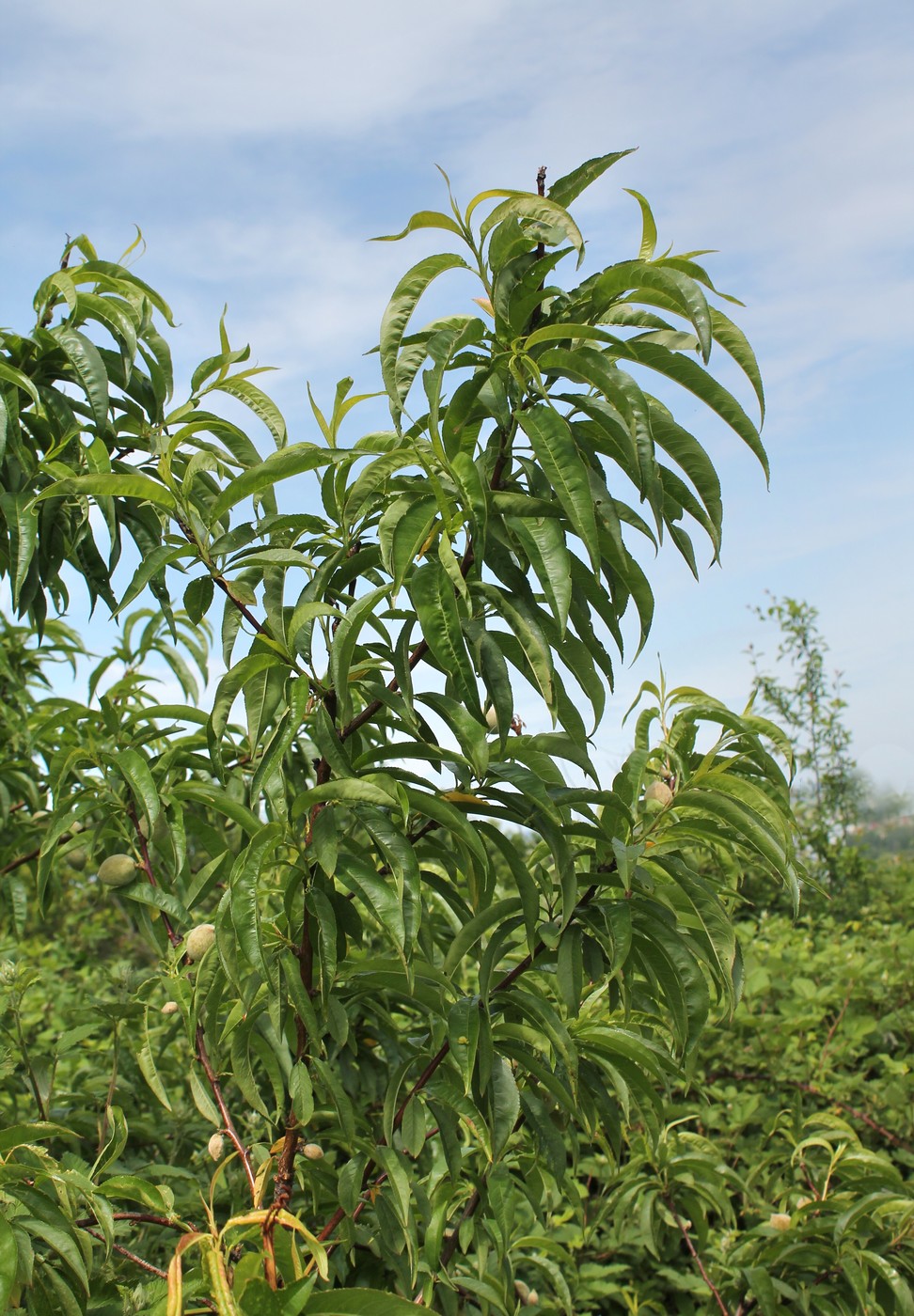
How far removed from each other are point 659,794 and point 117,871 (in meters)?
0.94

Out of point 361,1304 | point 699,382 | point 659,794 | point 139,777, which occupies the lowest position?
point 361,1304

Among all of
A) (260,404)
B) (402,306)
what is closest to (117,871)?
(260,404)

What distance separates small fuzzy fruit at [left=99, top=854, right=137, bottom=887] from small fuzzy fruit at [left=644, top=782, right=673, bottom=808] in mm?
912

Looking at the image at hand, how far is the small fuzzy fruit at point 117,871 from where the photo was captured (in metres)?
1.77

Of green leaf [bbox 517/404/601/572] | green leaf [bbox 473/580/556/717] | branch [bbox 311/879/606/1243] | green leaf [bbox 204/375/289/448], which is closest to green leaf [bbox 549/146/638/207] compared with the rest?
green leaf [bbox 517/404/601/572]

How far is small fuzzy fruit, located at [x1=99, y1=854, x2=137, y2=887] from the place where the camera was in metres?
1.77

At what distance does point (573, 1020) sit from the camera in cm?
156

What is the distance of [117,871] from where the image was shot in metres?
1.79

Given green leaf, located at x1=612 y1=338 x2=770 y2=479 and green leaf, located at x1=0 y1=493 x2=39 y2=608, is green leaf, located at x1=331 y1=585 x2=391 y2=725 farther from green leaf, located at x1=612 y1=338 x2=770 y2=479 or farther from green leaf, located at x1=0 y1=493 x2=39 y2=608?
green leaf, located at x1=0 y1=493 x2=39 y2=608

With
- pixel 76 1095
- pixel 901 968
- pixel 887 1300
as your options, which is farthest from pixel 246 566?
pixel 901 968

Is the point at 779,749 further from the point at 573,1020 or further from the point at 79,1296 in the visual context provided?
the point at 79,1296

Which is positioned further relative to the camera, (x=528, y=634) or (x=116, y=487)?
(x=116, y=487)

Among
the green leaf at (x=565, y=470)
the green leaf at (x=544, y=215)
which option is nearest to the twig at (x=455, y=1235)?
the green leaf at (x=565, y=470)

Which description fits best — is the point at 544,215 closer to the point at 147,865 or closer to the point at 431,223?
the point at 431,223
